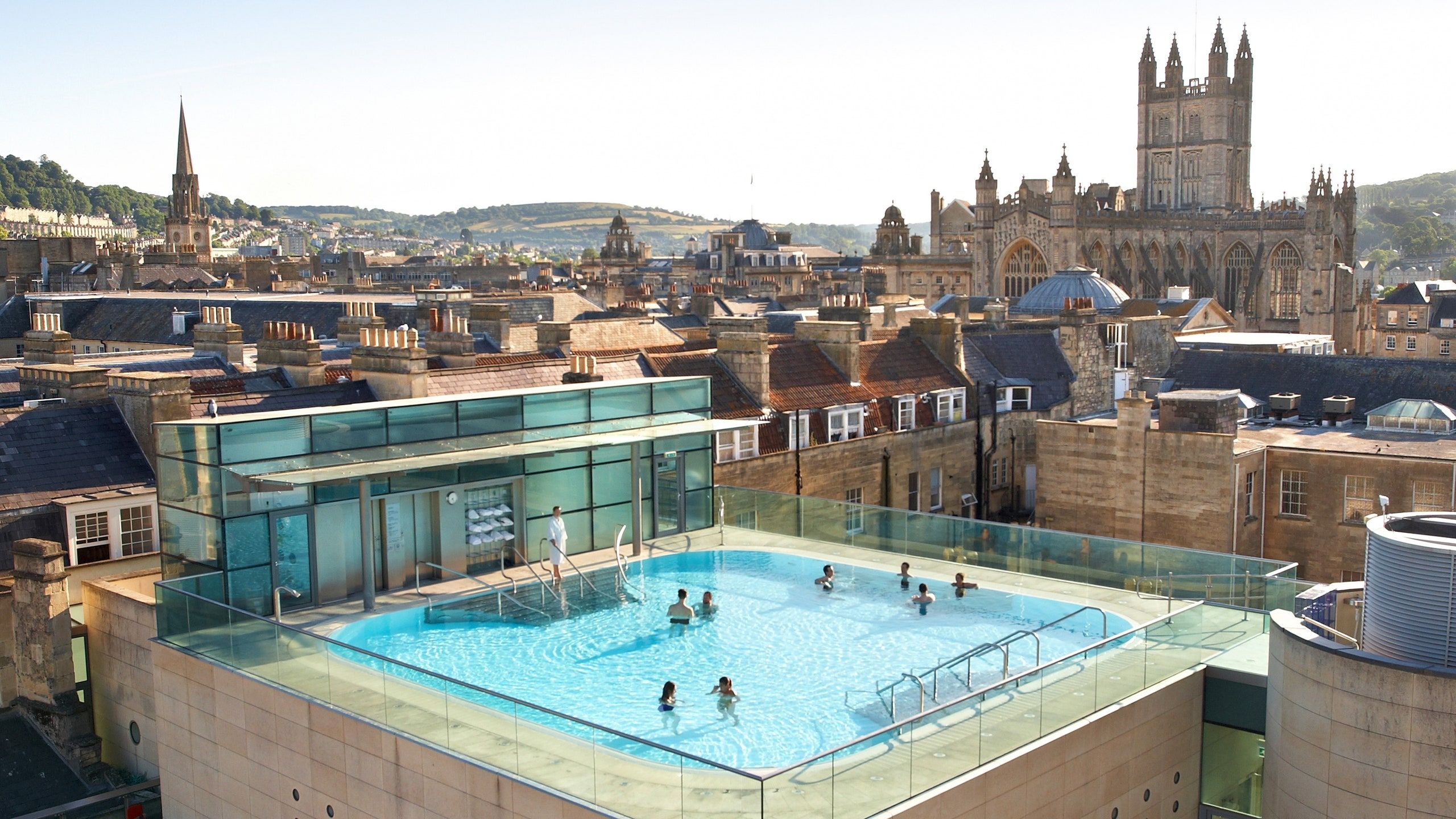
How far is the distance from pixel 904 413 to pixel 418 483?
17583 mm

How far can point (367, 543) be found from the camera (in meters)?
22.0

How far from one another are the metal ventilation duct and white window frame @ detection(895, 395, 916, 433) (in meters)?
20.2

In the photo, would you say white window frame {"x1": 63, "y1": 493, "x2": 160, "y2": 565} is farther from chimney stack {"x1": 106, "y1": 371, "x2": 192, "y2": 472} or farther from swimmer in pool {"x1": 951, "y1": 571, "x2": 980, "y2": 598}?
swimmer in pool {"x1": 951, "y1": 571, "x2": 980, "y2": 598}

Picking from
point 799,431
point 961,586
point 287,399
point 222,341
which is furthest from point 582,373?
point 222,341

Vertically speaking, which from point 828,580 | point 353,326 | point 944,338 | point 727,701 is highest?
point 353,326

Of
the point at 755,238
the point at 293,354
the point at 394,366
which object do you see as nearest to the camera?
the point at 394,366

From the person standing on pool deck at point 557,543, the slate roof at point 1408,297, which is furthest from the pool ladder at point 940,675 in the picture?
the slate roof at point 1408,297

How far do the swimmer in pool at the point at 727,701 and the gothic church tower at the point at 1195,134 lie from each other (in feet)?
350

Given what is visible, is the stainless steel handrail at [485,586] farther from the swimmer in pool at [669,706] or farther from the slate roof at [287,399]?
the slate roof at [287,399]

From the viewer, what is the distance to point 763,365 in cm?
3475

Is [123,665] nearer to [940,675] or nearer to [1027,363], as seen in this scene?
[940,675]

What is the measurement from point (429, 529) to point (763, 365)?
42.2 feet

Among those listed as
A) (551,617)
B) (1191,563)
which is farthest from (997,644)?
(551,617)

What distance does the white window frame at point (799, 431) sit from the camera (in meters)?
34.3
